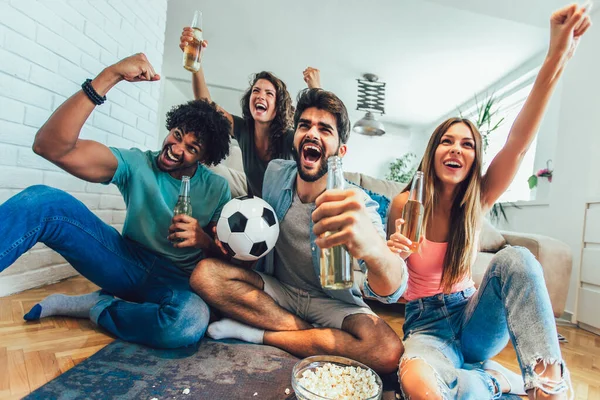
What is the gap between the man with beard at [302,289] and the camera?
1.29 metres

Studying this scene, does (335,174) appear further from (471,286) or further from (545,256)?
(545,256)

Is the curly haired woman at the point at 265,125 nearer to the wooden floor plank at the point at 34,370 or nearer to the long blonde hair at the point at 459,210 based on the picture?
A: the long blonde hair at the point at 459,210

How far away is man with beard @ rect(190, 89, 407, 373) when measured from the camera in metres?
1.29

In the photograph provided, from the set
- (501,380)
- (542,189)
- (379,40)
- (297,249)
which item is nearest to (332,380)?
(297,249)

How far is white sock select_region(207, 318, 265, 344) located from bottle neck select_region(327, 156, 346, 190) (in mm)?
914

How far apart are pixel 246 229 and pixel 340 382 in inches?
23.2

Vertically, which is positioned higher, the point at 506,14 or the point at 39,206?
the point at 506,14

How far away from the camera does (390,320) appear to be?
7.04 feet

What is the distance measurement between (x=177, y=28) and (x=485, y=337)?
15.3ft

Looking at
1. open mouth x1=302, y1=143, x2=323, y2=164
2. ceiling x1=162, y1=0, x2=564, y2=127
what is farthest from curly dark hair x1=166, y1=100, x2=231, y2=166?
ceiling x1=162, y1=0, x2=564, y2=127

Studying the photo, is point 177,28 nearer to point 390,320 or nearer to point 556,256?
point 390,320

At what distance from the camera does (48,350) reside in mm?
1210

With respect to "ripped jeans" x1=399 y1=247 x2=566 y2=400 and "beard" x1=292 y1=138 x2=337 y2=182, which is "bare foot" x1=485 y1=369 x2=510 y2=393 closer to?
"ripped jeans" x1=399 y1=247 x2=566 y2=400

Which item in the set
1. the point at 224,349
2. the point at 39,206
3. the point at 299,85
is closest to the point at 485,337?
the point at 224,349
